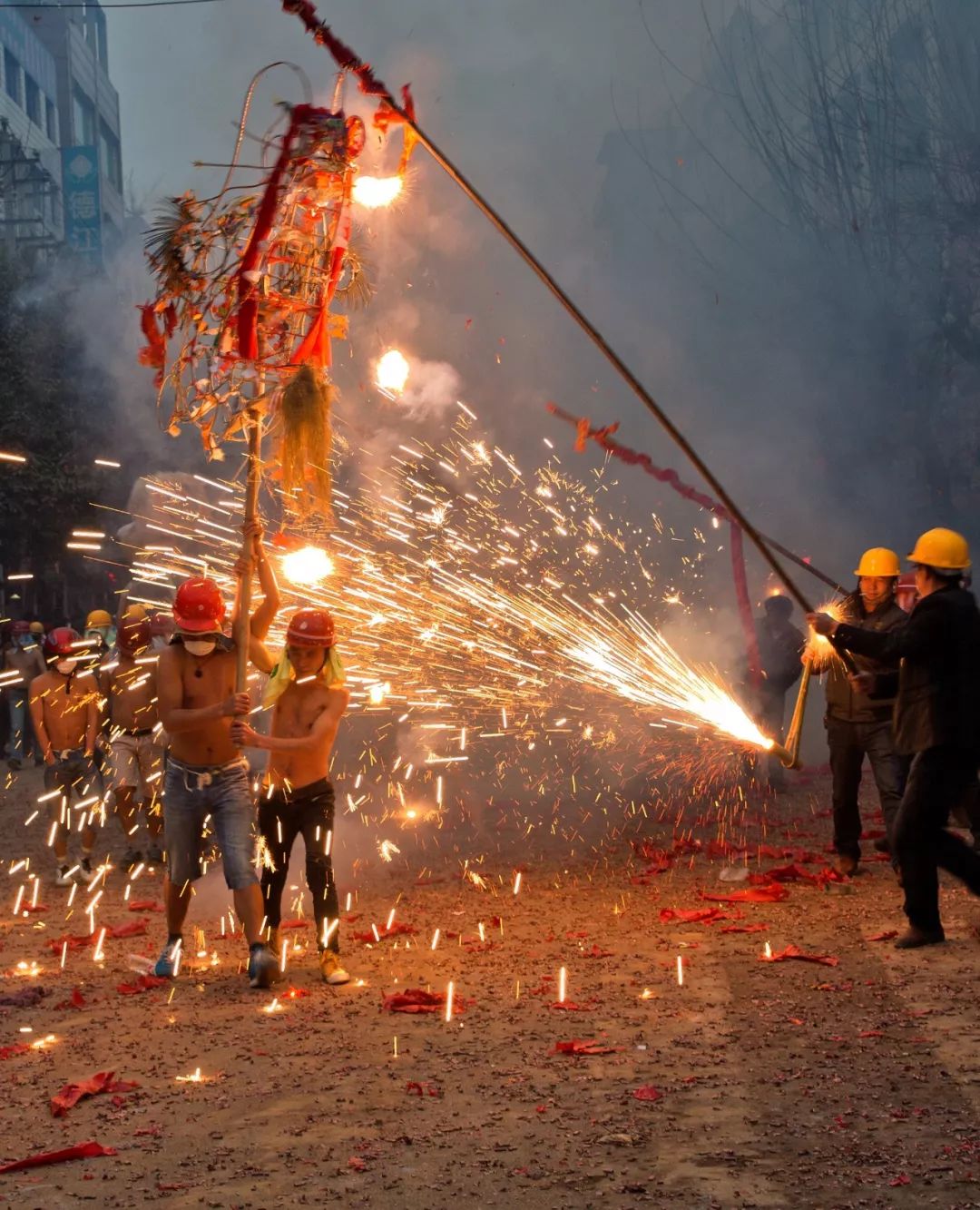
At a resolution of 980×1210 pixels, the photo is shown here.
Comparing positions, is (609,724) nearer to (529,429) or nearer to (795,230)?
(529,429)

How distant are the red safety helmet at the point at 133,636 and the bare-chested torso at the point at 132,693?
0.06 metres

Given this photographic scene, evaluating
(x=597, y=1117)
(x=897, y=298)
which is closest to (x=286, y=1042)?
(x=597, y=1117)

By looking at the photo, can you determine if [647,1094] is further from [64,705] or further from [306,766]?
[64,705]

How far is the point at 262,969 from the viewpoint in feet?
21.4

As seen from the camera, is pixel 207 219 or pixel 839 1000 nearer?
pixel 839 1000

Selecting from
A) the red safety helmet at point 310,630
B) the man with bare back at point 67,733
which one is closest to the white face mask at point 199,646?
the red safety helmet at point 310,630

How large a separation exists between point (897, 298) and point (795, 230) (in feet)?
8.53

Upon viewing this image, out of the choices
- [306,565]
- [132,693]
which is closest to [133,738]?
[132,693]

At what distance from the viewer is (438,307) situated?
24203mm

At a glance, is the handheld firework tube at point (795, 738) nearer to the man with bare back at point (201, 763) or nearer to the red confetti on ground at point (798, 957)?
the red confetti on ground at point (798, 957)

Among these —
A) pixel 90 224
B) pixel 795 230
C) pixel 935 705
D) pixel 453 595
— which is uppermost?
pixel 90 224

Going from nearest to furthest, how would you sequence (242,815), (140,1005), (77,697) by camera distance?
(140,1005) → (242,815) → (77,697)

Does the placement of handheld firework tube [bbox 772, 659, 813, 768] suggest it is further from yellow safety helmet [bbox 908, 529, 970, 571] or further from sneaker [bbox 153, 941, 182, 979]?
sneaker [bbox 153, 941, 182, 979]

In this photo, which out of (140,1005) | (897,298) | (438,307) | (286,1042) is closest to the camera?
(286,1042)
